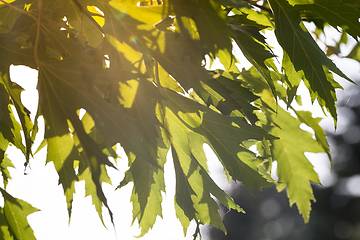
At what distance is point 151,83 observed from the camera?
45 centimetres

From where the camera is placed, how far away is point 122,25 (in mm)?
430

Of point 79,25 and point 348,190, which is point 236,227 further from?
point 79,25

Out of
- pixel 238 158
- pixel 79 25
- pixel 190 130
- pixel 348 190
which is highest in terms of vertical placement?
pixel 79 25

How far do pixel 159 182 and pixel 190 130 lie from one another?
0.55ft

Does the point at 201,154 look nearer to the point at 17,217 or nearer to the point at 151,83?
the point at 151,83

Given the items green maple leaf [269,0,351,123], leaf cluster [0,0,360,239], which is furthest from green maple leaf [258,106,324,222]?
green maple leaf [269,0,351,123]

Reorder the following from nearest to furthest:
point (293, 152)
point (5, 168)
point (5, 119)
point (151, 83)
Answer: point (151, 83) → point (5, 119) → point (5, 168) → point (293, 152)

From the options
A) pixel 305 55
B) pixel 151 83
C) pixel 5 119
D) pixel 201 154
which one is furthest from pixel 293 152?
pixel 5 119

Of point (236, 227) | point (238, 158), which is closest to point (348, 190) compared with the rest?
point (236, 227)

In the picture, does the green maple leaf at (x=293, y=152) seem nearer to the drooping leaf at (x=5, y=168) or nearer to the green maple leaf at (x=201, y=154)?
the green maple leaf at (x=201, y=154)

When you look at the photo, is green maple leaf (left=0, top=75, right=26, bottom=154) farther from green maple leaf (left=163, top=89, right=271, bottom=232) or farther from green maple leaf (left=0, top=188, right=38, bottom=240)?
green maple leaf (left=163, top=89, right=271, bottom=232)

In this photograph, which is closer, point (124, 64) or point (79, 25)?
point (124, 64)

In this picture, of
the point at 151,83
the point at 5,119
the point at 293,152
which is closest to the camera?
the point at 151,83

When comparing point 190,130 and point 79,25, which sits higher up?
point 79,25
